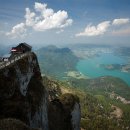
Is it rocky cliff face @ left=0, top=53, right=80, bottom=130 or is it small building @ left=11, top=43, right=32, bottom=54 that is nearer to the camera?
rocky cliff face @ left=0, top=53, right=80, bottom=130

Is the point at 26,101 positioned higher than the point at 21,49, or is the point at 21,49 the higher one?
the point at 21,49

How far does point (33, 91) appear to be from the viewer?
203ft

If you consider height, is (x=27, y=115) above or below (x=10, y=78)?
below

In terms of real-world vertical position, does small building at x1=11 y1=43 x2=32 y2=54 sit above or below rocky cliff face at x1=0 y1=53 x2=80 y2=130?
above

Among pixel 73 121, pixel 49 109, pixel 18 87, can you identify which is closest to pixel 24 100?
pixel 18 87

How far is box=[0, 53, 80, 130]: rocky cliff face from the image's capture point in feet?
164

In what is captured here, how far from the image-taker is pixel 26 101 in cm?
5569

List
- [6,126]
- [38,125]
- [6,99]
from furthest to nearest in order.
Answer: [38,125]
[6,99]
[6,126]

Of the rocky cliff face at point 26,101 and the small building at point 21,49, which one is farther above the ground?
the small building at point 21,49

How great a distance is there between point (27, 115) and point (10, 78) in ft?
29.8

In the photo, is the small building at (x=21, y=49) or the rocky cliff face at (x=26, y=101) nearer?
the rocky cliff face at (x=26, y=101)

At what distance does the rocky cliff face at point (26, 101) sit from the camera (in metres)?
49.9

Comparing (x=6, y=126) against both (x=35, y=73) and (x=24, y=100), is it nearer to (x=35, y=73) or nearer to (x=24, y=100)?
(x=24, y=100)

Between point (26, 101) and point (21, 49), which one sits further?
point (21, 49)
